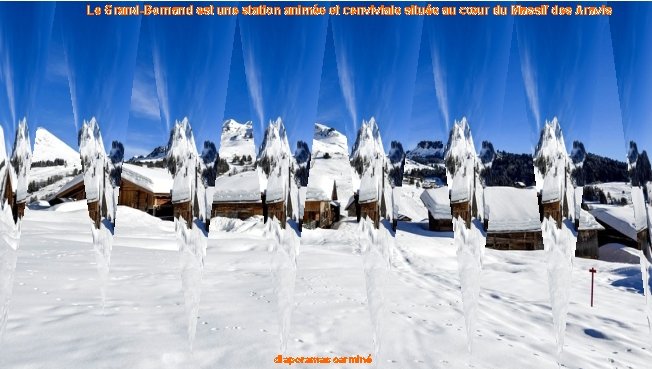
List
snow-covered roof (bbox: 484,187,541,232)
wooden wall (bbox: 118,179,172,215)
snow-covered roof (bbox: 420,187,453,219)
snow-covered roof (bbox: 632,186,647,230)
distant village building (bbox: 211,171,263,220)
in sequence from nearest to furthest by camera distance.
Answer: snow-covered roof (bbox: 632,186,647,230) → snow-covered roof (bbox: 484,187,541,232) → distant village building (bbox: 211,171,263,220) → snow-covered roof (bbox: 420,187,453,219) → wooden wall (bbox: 118,179,172,215)

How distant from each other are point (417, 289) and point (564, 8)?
4.08 m

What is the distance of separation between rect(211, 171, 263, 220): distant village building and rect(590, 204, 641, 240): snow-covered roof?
28.7 feet

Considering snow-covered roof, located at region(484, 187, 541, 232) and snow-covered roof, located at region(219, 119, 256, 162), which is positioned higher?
snow-covered roof, located at region(219, 119, 256, 162)

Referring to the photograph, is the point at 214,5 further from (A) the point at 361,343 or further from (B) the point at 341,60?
(A) the point at 361,343

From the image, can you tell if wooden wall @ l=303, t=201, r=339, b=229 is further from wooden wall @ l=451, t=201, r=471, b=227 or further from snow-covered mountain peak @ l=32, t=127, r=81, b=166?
wooden wall @ l=451, t=201, r=471, b=227

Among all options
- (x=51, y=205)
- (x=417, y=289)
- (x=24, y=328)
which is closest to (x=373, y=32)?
(x=24, y=328)
